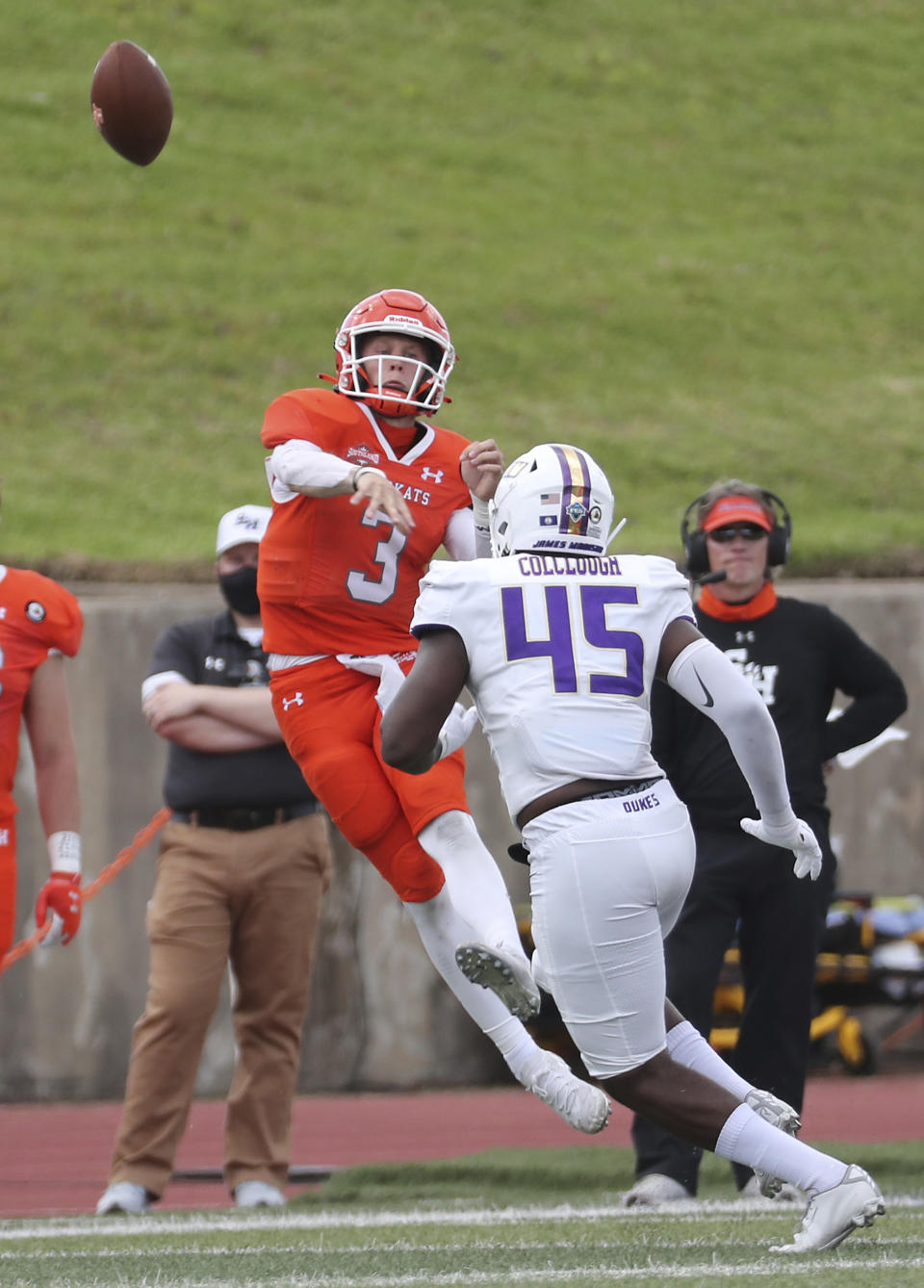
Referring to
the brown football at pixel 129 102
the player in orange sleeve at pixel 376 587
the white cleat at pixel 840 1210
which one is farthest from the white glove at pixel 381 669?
the brown football at pixel 129 102

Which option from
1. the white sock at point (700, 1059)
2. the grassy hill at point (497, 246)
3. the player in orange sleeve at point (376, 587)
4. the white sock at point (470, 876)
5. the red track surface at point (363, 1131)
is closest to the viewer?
the white sock at point (700, 1059)

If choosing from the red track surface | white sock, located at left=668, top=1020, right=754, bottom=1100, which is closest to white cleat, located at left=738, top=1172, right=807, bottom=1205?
white sock, located at left=668, top=1020, right=754, bottom=1100

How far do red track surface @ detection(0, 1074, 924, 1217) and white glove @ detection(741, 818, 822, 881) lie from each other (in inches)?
105

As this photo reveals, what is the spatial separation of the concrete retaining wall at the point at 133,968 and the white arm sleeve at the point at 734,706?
14.0ft

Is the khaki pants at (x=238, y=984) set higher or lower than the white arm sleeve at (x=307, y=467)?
lower

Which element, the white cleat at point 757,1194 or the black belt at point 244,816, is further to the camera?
the black belt at point 244,816

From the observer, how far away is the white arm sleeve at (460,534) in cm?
461

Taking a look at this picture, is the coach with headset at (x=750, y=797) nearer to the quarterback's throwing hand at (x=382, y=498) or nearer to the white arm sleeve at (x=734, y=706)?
the white arm sleeve at (x=734, y=706)

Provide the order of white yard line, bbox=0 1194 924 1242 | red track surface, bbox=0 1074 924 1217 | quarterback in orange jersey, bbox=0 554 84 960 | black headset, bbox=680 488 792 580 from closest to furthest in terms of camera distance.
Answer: white yard line, bbox=0 1194 924 1242
quarterback in orange jersey, bbox=0 554 84 960
black headset, bbox=680 488 792 580
red track surface, bbox=0 1074 924 1217

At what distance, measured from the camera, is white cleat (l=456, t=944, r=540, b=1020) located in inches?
152

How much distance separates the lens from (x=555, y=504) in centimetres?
388

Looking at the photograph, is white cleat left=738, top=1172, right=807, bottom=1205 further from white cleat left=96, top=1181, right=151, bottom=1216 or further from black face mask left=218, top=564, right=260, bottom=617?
black face mask left=218, top=564, right=260, bottom=617

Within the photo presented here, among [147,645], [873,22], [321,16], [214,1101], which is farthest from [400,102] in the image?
[214,1101]

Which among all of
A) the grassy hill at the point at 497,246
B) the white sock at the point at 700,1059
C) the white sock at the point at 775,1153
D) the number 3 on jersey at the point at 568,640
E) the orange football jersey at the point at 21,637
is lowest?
the white sock at the point at 775,1153
